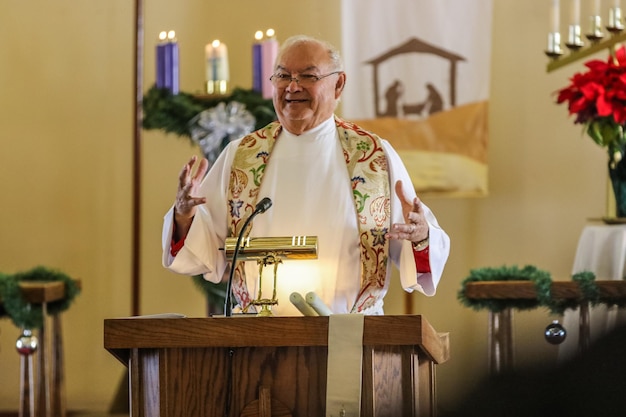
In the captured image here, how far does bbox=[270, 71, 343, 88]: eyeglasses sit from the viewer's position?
3266 mm

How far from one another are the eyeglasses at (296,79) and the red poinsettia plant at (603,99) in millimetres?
1811

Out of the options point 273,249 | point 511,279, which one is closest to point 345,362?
point 273,249

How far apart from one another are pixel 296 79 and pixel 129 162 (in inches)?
115

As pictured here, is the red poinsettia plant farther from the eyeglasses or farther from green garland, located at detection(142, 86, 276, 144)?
the eyeglasses

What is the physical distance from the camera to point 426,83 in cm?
577

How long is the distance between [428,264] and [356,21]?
3.02 meters

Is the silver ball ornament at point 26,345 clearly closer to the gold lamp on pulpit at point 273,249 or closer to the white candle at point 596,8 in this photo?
the gold lamp on pulpit at point 273,249

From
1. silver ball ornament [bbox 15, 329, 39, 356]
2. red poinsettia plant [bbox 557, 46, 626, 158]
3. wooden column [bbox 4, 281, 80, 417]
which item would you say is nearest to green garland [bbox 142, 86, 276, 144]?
wooden column [bbox 4, 281, 80, 417]

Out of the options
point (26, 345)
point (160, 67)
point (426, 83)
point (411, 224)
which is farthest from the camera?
point (426, 83)

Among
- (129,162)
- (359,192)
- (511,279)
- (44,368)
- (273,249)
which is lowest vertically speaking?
(44,368)

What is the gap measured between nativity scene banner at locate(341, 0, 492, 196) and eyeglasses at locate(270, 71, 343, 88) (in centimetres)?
248

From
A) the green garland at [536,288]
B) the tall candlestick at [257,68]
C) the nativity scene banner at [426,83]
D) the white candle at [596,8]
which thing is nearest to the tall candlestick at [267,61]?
the tall candlestick at [257,68]

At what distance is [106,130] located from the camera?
605cm

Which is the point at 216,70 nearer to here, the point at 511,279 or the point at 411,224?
the point at 511,279
